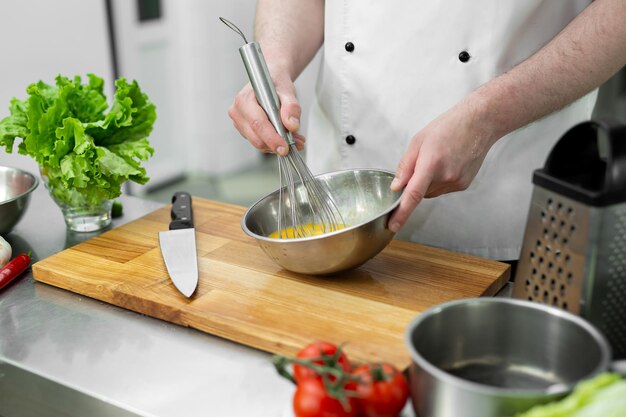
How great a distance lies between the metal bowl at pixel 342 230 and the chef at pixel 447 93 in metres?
0.04

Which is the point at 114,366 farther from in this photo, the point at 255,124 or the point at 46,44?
the point at 46,44

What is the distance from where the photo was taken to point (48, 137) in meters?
1.19

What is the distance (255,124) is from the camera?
1.09 m

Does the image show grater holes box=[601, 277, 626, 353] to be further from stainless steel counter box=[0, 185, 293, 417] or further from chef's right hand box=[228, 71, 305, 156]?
chef's right hand box=[228, 71, 305, 156]

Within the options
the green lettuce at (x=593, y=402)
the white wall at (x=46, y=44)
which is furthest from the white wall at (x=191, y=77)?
the green lettuce at (x=593, y=402)

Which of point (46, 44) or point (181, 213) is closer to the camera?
point (181, 213)

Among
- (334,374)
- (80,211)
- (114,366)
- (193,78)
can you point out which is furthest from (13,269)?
(193,78)

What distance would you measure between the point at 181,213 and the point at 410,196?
1.39ft

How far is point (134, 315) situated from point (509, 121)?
1.90 feet

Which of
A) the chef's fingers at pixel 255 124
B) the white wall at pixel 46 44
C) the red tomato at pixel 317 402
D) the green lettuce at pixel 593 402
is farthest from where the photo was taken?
the white wall at pixel 46 44

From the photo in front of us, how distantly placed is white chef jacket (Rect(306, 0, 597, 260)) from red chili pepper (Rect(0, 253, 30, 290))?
1.85 feet

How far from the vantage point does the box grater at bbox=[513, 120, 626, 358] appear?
0.71 meters

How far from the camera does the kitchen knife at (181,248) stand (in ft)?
3.33

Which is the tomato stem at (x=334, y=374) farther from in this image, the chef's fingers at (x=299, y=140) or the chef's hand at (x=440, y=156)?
the chef's fingers at (x=299, y=140)
